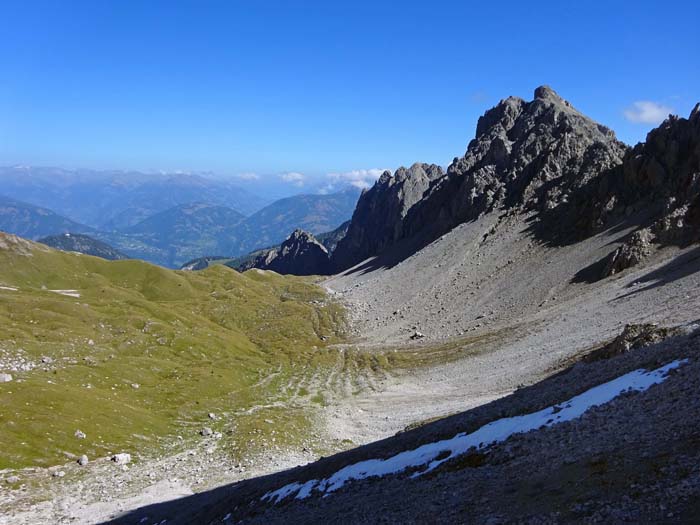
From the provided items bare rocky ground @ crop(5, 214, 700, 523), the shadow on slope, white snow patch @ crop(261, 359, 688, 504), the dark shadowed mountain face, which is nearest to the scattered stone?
bare rocky ground @ crop(5, 214, 700, 523)

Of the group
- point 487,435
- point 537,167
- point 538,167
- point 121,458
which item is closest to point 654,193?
point 538,167

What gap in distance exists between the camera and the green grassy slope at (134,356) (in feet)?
167

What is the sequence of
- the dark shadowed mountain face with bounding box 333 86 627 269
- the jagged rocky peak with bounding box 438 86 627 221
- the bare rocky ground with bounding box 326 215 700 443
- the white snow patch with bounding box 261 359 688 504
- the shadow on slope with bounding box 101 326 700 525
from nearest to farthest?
the shadow on slope with bounding box 101 326 700 525
the white snow patch with bounding box 261 359 688 504
the bare rocky ground with bounding box 326 215 700 443
the dark shadowed mountain face with bounding box 333 86 627 269
the jagged rocky peak with bounding box 438 86 627 221

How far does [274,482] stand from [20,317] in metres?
68.9

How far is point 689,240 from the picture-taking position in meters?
88.0

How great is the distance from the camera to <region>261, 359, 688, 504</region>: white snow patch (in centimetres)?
2611

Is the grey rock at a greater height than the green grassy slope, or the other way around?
the grey rock

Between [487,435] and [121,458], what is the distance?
118ft

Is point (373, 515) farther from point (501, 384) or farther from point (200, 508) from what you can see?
point (501, 384)

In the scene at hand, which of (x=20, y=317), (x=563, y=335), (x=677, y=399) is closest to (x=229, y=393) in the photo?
(x=20, y=317)

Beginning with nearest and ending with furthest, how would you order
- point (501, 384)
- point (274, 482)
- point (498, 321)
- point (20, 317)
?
point (274, 482) → point (501, 384) → point (20, 317) → point (498, 321)

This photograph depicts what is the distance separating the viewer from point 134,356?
7869 centimetres

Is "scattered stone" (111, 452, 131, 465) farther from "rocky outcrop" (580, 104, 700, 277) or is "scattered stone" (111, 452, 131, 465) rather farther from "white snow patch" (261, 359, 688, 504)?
"rocky outcrop" (580, 104, 700, 277)

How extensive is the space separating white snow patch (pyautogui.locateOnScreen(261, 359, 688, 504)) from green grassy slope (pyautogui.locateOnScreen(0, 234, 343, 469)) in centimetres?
2388
